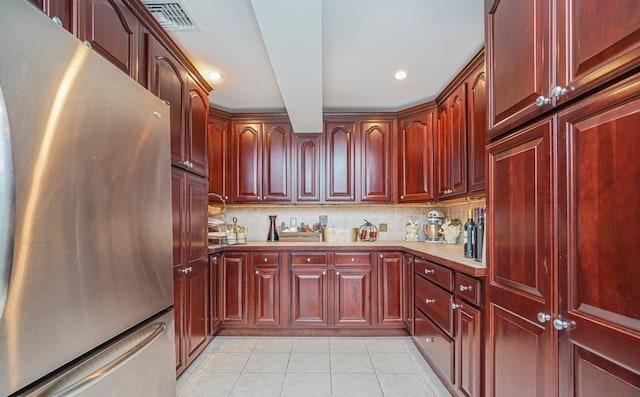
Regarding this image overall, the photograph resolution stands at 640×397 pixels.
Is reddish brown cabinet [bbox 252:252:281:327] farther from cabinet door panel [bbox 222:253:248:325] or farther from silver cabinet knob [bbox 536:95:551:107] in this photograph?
silver cabinet knob [bbox 536:95:551:107]

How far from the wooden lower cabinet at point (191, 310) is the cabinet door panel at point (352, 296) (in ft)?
3.84

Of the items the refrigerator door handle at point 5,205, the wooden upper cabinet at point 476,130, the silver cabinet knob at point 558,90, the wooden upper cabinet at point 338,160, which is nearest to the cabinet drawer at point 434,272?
the wooden upper cabinet at point 476,130

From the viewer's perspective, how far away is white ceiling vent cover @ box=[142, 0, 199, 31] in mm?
1786

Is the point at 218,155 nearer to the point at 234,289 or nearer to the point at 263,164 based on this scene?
the point at 263,164

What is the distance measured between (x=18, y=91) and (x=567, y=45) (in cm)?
141

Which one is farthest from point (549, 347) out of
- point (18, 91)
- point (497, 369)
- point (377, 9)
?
point (377, 9)

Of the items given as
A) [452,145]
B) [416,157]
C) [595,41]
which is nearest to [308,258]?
[416,157]

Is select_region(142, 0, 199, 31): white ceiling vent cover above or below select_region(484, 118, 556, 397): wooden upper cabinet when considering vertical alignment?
above

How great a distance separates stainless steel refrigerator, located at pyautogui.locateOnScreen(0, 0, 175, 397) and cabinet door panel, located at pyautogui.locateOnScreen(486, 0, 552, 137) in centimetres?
135

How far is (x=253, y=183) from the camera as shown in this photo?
11.9 ft

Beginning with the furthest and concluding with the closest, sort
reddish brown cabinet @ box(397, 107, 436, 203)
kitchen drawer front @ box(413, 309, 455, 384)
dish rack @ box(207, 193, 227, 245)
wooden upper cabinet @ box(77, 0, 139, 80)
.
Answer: reddish brown cabinet @ box(397, 107, 436, 203), dish rack @ box(207, 193, 227, 245), kitchen drawer front @ box(413, 309, 455, 384), wooden upper cabinet @ box(77, 0, 139, 80)

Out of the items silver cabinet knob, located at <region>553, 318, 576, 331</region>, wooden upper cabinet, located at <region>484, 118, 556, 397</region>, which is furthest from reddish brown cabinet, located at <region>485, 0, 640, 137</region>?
silver cabinet knob, located at <region>553, 318, 576, 331</region>

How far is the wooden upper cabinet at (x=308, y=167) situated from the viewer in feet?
11.9

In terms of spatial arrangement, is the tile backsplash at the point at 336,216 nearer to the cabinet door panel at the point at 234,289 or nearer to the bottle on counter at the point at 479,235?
the cabinet door panel at the point at 234,289
